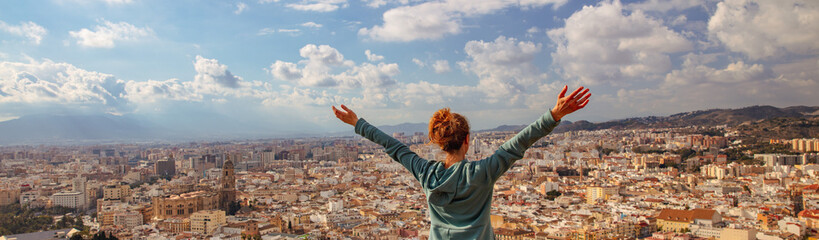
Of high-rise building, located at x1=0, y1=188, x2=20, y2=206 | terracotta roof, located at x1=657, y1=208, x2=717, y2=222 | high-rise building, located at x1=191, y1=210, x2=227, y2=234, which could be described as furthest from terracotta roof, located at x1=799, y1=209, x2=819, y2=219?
high-rise building, located at x1=0, y1=188, x2=20, y2=206

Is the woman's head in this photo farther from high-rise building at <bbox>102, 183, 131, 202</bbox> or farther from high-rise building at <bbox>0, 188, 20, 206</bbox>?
high-rise building at <bbox>102, 183, 131, 202</bbox>

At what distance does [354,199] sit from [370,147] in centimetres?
2747

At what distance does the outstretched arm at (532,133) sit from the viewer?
0.67 meters

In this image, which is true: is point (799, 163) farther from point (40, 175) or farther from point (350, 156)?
point (40, 175)

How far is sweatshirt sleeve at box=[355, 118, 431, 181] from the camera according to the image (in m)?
0.74

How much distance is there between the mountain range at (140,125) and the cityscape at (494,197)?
12156 mm

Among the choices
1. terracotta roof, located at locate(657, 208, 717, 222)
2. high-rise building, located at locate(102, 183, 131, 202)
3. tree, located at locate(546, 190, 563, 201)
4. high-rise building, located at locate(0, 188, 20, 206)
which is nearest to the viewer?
terracotta roof, located at locate(657, 208, 717, 222)

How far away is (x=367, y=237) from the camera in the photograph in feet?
33.2

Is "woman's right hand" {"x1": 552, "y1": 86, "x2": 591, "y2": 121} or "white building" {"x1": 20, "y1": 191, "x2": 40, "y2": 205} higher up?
"woman's right hand" {"x1": 552, "y1": 86, "x2": 591, "y2": 121}

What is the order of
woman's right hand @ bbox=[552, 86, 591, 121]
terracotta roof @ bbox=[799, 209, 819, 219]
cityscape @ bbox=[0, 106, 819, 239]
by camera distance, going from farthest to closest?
1. terracotta roof @ bbox=[799, 209, 819, 219]
2. cityscape @ bbox=[0, 106, 819, 239]
3. woman's right hand @ bbox=[552, 86, 591, 121]

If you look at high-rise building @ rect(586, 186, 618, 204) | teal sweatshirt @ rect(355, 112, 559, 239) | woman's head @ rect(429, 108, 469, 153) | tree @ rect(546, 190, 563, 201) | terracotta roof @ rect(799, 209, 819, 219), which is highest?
woman's head @ rect(429, 108, 469, 153)

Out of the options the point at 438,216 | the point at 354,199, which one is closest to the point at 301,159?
the point at 354,199

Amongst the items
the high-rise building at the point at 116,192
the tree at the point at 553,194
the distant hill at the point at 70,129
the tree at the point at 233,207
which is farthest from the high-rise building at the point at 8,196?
the distant hill at the point at 70,129

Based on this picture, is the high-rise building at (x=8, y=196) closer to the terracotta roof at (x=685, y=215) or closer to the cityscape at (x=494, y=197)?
the cityscape at (x=494, y=197)
